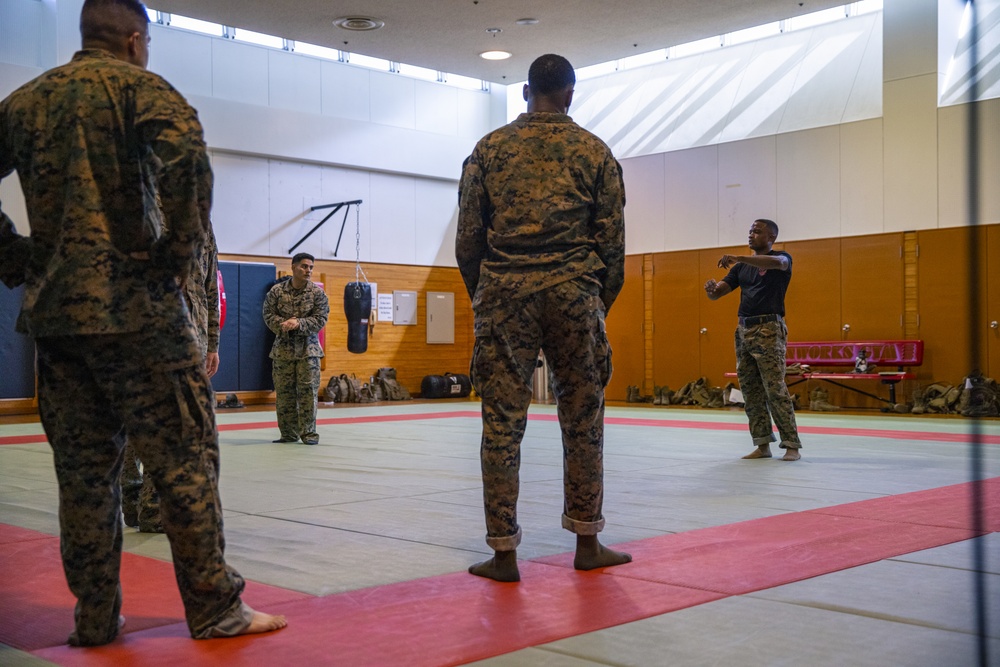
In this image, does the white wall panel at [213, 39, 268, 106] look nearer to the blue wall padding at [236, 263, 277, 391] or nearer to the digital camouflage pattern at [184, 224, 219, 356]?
the blue wall padding at [236, 263, 277, 391]

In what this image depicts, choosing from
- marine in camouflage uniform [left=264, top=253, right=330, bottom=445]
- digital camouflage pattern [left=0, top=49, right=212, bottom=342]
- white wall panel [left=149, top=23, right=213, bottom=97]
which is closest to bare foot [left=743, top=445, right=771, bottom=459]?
marine in camouflage uniform [left=264, top=253, right=330, bottom=445]

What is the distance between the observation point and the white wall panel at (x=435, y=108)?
61.4 feet

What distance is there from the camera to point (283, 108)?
661 inches

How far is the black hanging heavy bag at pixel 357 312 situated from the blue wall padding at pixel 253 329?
4.60 feet

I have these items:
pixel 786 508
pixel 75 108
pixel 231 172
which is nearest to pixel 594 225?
pixel 75 108

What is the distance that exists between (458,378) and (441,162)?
423 centimetres

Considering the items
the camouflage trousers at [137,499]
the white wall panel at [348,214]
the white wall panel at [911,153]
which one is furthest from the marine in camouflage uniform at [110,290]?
the white wall panel at [348,214]

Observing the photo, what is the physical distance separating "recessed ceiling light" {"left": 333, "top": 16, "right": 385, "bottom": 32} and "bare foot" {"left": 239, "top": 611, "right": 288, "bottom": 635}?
13017 millimetres

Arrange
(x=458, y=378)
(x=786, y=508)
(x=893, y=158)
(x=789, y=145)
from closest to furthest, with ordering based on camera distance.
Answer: (x=786, y=508)
(x=893, y=158)
(x=789, y=145)
(x=458, y=378)

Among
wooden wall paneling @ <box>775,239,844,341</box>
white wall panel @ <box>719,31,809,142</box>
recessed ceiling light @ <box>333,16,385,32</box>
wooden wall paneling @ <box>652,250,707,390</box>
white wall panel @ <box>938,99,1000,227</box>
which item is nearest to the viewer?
white wall panel @ <box>938,99,1000,227</box>

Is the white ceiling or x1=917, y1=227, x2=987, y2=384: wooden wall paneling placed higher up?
the white ceiling

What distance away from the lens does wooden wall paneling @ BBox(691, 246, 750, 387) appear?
627 inches

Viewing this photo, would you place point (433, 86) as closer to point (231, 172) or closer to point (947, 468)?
point (231, 172)

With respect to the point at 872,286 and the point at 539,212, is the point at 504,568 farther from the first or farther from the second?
the point at 872,286
